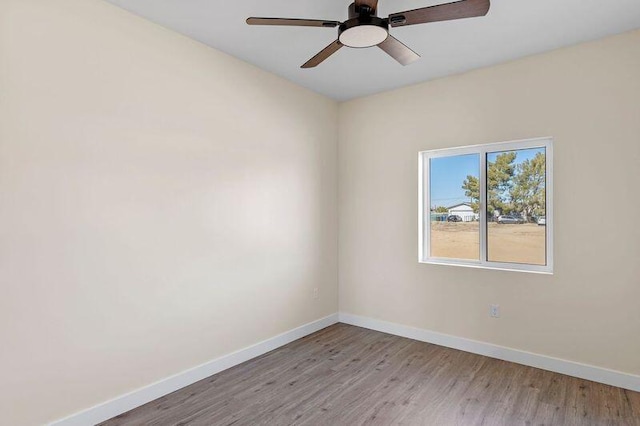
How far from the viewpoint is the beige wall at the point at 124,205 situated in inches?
78.0

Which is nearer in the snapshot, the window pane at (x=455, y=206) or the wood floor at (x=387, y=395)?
the wood floor at (x=387, y=395)

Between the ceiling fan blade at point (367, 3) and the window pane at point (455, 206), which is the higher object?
the ceiling fan blade at point (367, 3)

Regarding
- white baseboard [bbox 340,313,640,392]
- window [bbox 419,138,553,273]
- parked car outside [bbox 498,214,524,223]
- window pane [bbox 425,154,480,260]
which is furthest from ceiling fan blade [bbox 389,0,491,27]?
white baseboard [bbox 340,313,640,392]

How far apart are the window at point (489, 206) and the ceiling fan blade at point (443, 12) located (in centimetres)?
176

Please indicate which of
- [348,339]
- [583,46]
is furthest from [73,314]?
[583,46]

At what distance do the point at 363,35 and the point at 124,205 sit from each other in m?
1.92

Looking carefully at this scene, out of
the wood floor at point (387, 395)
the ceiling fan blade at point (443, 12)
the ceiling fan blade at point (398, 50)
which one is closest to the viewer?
the ceiling fan blade at point (443, 12)

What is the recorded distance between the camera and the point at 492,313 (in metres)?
3.28

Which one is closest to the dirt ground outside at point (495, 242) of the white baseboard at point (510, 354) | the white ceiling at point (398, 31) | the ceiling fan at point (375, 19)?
the white baseboard at point (510, 354)

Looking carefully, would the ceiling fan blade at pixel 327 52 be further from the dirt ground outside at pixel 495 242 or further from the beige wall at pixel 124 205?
the dirt ground outside at pixel 495 242

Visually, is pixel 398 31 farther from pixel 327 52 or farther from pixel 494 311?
pixel 494 311

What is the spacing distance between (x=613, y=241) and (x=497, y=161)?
113 centimetres

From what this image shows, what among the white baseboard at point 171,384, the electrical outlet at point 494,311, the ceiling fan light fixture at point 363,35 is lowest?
the white baseboard at point 171,384

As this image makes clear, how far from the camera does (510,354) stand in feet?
10.4
